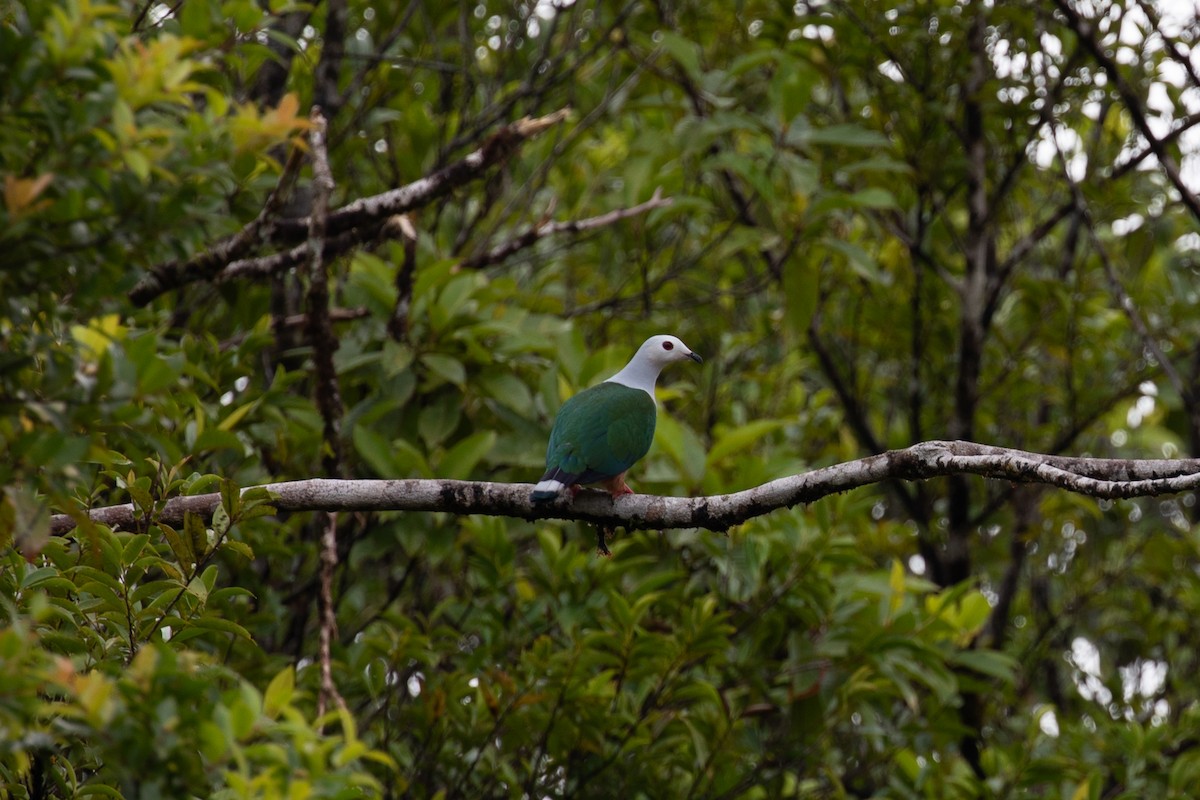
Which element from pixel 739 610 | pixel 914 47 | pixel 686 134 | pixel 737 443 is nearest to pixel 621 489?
pixel 737 443

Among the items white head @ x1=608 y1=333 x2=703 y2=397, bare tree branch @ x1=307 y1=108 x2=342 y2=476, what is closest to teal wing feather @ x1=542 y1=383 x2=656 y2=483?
white head @ x1=608 y1=333 x2=703 y2=397

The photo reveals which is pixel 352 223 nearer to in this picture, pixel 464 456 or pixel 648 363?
pixel 464 456

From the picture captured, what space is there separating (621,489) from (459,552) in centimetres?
167

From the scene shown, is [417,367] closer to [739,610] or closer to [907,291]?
[739,610]

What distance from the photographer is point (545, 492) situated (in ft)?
13.4

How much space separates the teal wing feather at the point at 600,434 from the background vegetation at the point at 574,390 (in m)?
0.62

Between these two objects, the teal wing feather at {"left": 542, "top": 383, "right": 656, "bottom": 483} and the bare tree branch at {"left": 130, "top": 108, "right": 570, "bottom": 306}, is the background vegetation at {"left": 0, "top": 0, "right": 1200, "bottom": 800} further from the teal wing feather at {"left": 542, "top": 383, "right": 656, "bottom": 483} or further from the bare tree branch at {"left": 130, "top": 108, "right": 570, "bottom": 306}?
the teal wing feather at {"left": 542, "top": 383, "right": 656, "bottom": 483}

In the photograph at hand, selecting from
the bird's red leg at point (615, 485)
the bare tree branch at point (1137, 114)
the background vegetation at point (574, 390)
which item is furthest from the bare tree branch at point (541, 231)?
the bare tree branch at point (1137, 114)

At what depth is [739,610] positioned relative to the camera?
6184 millimetres

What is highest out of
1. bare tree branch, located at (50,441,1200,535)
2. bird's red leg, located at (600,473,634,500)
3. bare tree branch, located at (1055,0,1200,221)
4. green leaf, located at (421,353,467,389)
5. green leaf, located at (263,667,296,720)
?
bare tree branch, located at (1055,0,1200,221)

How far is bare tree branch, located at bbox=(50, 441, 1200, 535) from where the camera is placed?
10.5ft

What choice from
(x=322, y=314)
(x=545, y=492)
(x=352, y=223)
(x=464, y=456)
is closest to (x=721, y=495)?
(x=545, y=492)

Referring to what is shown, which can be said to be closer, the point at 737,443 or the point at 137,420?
the point at 137,420

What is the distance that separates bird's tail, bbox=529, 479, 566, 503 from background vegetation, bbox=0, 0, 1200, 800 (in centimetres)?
95
